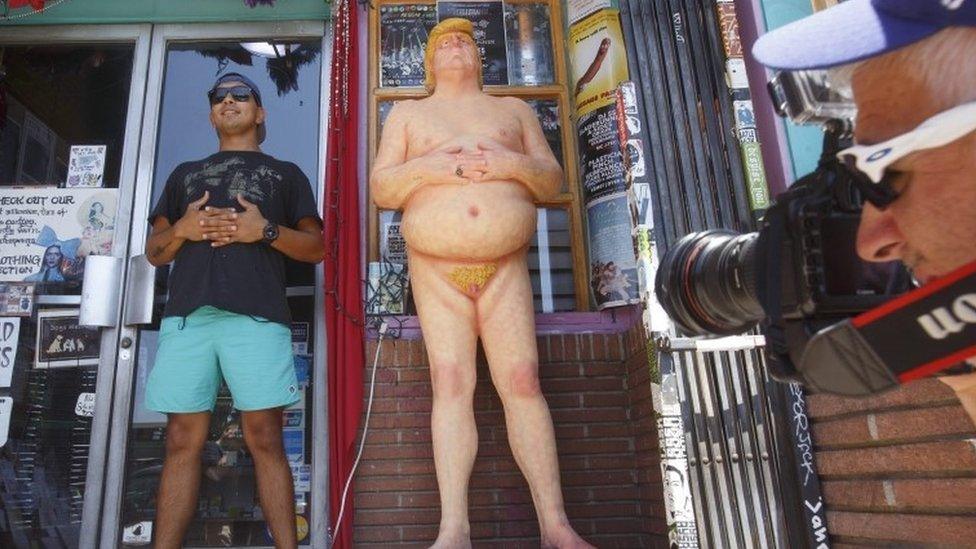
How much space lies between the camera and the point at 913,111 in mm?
769

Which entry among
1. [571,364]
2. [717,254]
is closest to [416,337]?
[571,364]

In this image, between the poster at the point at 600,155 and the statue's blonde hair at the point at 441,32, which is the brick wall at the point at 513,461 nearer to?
the poster at the point at 600,155

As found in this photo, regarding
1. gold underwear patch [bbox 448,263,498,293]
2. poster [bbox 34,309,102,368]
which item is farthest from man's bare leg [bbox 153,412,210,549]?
gold underwear patch [bbox 448,263,498,293]

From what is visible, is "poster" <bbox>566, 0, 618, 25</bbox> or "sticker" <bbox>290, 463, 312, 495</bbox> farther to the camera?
"poster" <bbox>566, 0, 618, 25</bbox>

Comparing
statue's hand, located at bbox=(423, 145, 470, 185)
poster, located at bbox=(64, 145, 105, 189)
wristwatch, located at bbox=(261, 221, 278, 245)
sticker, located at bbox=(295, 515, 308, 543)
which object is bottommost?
sticker, located at bbox=(295, 515, 308, 543)

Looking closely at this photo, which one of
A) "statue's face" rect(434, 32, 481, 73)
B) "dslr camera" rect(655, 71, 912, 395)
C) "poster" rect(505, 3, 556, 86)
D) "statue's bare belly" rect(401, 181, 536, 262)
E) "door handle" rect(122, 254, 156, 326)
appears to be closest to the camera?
"dslr camera" rect(655, 71, 912, 395)

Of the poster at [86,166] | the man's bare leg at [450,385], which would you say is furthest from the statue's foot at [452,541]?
the poster at [86,166]

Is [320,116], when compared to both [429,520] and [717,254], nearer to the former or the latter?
[429,520]

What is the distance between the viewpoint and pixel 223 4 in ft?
11.9

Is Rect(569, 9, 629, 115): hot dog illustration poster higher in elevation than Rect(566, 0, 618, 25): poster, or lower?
lower

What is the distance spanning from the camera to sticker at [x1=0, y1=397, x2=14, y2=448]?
3.08 m

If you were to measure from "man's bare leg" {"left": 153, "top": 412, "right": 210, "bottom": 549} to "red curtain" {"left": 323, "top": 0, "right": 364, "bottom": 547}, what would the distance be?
49 cm

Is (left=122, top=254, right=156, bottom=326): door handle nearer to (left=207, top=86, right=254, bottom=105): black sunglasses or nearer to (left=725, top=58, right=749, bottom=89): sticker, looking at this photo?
(left=207, top=86, right=254, bottom=105): black sunglasses

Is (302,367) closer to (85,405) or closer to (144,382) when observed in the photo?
(144,382)
